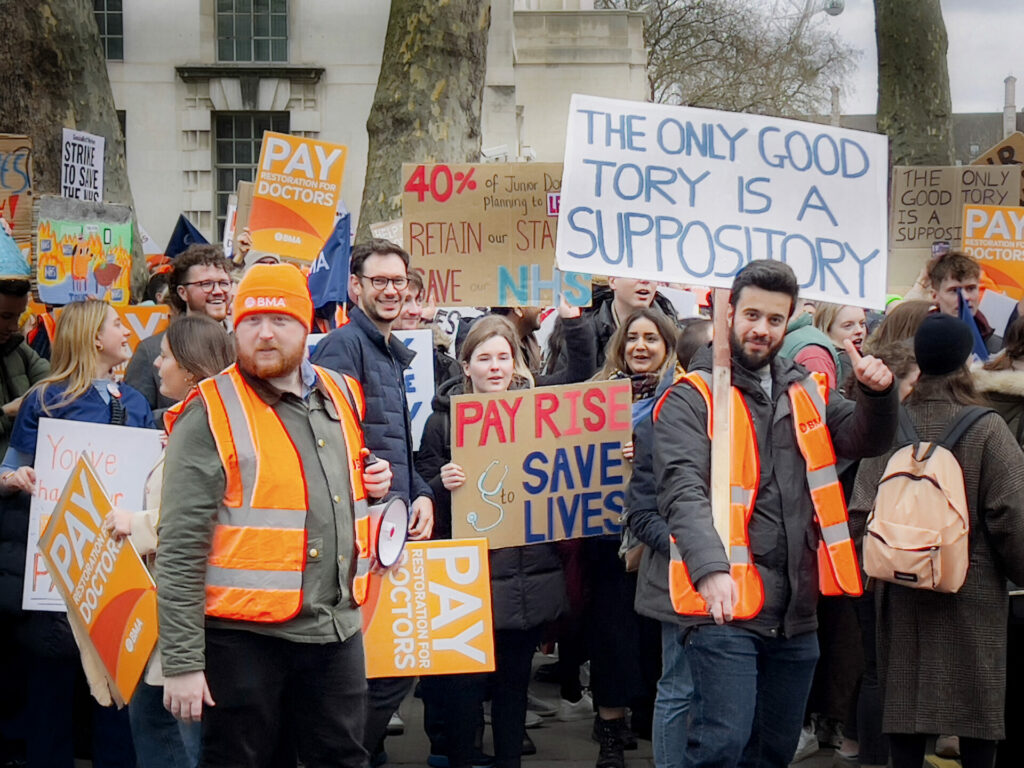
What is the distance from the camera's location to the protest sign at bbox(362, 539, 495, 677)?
5.25 meters

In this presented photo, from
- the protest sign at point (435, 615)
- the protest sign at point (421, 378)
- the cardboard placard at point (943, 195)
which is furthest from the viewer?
the cardboard placard at point (943, 195)

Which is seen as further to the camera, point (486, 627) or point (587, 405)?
point (587, 405)

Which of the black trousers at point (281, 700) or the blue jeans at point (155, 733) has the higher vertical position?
the black trousers at point (281, 700)

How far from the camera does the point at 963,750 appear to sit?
4.64m

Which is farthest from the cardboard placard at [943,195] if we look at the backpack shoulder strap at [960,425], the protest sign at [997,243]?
the backpack shoulder strap at [960,425]

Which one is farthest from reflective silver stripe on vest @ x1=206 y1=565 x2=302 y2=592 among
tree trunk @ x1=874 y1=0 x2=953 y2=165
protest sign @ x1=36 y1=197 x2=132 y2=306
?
tree trunk @ x1=874 y1=0 x2=953 y2=165

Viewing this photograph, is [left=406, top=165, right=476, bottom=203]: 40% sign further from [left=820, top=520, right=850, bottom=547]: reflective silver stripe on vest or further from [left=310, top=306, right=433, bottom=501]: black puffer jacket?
[left=820, top=520, right=850, bottom=547]: reflective silver stripe on vest

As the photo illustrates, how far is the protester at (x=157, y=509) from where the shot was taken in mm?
4348

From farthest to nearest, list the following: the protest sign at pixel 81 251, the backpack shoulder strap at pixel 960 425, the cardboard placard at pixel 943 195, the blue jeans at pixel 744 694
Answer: the cardboard placard at pixel 943 195 < the protest sign at pixel 81 251 < the backpack shoulder strap at pixel 960 425 < the blue jeans at pixel 744 694

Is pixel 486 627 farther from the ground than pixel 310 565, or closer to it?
closer to it

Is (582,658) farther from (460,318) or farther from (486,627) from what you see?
(460,318)

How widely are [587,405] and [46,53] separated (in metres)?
6.25

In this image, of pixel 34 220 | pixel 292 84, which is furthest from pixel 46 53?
pixel 292 84

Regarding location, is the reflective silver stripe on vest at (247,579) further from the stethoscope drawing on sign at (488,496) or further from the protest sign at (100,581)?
the stethoscope drawing on sign at (488,496)
